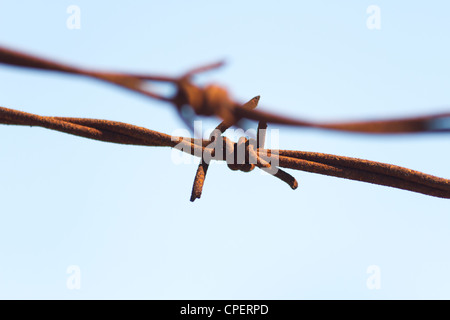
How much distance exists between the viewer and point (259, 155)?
4.72 feet

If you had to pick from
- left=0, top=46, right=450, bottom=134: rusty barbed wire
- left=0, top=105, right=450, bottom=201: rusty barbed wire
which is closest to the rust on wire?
left=0, top=105, right=450, bottom=201: rusty barbed wire

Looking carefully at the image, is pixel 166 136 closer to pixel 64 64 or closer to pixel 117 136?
pixel 117 136

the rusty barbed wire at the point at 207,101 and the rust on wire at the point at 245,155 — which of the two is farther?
the rust on wire at the point at 245,155

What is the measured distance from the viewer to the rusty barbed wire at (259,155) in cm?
138

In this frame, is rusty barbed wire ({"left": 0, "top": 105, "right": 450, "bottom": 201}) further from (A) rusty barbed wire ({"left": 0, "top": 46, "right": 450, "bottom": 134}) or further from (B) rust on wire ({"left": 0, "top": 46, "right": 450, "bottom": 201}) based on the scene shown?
(A) rusty barbed wire ({"left": 0, "top": 46, "right": 450, "bottom": 134})

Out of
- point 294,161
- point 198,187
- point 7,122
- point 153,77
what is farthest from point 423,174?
point 7,122

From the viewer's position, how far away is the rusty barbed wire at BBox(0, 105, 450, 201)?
1384 millimetres

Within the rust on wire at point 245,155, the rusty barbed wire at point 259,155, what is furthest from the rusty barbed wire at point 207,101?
the rusty barbed wire at point 259,155

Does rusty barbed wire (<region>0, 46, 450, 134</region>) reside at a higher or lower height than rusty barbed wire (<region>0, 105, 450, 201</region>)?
lower

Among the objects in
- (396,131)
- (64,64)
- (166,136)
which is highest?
(166,136)

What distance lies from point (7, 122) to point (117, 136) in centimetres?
28

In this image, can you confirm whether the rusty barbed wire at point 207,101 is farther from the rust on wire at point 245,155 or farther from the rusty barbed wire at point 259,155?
the rusty barbed wire at point 259,155

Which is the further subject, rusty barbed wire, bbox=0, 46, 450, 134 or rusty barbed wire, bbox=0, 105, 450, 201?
rusty barbed wire, bbox=0, 105, 450, 201

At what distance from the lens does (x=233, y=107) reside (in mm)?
740
